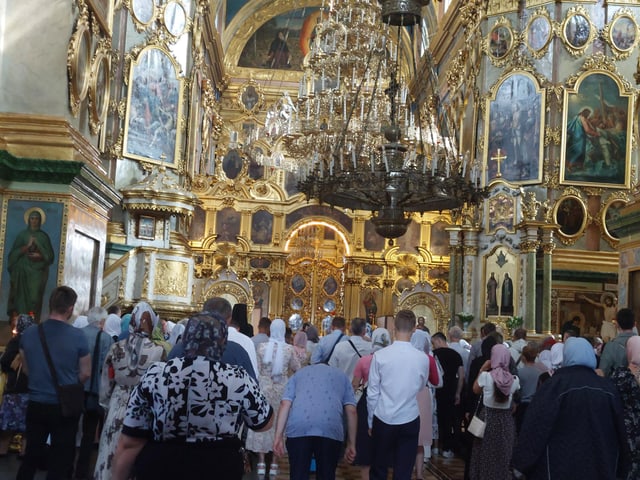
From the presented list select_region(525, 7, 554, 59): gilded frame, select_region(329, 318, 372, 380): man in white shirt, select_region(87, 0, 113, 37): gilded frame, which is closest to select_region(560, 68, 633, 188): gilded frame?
select_region(525, 7, 554, 59): gilded frame

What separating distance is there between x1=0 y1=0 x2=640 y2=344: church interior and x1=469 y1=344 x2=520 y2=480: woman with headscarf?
16.8ft

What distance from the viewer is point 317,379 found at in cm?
648

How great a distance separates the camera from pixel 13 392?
25.4 feet

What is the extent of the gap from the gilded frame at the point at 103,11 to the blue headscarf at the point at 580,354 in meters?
9.74

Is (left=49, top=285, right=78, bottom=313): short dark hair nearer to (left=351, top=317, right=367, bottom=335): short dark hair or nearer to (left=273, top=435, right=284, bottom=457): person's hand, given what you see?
(left=273, top=435, right=284, bottom=457): person's hand

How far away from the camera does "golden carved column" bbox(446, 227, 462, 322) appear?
24.1 meters

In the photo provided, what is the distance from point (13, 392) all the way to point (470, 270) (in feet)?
57.8

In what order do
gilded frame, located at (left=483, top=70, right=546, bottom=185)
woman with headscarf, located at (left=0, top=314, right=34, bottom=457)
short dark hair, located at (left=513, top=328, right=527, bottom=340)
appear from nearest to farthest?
woman with headscarf, located at (left=0, top=314, right=34, bottom=457) < short dark hair, located at (left=513, top=328, right=527, bottom=340) < gilded frame, located at (left=483, top=70, right=546, bottom=185)

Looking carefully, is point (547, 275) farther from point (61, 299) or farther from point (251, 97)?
point (251, 97)

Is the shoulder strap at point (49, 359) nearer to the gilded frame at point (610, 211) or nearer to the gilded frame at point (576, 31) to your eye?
the gilded frame at point (610, 211)

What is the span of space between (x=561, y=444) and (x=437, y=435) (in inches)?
261

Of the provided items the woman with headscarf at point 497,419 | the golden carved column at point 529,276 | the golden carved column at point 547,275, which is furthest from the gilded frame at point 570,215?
the woman with headscarf at point 497,419

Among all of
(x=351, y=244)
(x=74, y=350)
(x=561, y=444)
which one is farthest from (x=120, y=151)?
(x=561, y=444)

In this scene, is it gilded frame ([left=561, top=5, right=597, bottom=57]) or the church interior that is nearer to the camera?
the church interior
